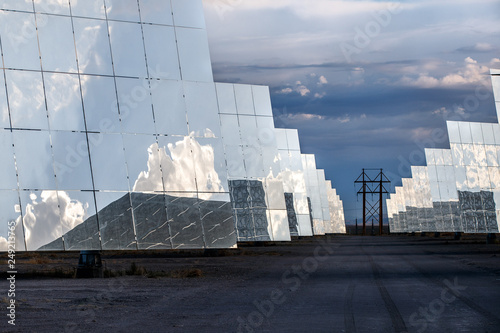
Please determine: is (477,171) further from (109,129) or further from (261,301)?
(261,301)

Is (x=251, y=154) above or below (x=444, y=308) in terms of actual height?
above

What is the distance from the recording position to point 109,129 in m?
19.0

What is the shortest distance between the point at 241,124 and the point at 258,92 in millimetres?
2822

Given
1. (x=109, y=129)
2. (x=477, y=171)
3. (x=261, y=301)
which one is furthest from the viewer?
(x=477, y=171)

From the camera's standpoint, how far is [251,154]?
1800 inches

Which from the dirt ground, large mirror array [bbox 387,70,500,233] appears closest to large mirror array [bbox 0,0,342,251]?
the dirt ground

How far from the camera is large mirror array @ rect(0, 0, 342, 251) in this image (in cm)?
1738

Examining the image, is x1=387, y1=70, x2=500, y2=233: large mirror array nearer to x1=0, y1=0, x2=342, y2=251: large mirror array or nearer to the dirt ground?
x1=0, y1=0, x2=342, y2=251: large mirror array

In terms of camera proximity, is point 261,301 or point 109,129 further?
point 109,129

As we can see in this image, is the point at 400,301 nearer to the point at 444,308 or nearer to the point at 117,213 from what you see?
the point at 444,308

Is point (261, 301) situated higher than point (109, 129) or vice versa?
point (109, 129)

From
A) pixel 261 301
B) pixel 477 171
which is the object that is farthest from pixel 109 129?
pixel 477 171

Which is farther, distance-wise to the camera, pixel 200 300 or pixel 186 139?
pixel 186 139

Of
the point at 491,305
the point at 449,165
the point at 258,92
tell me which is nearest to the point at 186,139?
the point at 491,305
